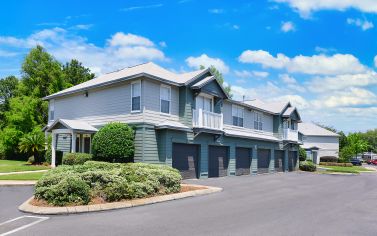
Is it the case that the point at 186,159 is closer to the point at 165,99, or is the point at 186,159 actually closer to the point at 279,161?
the point at 165,99

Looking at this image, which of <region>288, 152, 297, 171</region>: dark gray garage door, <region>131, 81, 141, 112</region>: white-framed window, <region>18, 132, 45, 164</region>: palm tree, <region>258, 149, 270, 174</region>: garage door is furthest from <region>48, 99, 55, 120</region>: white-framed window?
<region>288, 152, 297, 171</region>: dark gray garage door

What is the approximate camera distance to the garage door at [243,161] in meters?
31.2

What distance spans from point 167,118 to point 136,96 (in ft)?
8.21

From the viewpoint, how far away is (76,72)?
53.7 m

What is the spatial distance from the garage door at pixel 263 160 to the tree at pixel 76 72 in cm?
2933

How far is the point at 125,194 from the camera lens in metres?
13.6

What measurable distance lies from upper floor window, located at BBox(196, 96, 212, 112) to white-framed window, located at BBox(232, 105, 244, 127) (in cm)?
517

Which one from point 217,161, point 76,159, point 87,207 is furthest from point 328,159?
point 87,207

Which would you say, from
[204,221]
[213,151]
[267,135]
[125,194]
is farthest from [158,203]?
[267,135]

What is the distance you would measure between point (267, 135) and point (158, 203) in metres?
25.6

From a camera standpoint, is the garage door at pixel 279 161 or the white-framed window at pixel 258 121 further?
the garage door at pixel 279 161

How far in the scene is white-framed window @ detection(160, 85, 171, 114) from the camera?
23.4 metres

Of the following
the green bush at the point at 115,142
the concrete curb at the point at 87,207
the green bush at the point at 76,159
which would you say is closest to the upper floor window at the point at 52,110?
the green bush at the point at 76,159

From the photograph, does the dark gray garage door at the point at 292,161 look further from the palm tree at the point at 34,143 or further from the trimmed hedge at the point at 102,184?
the trimmed hedge at the point at 102,184
